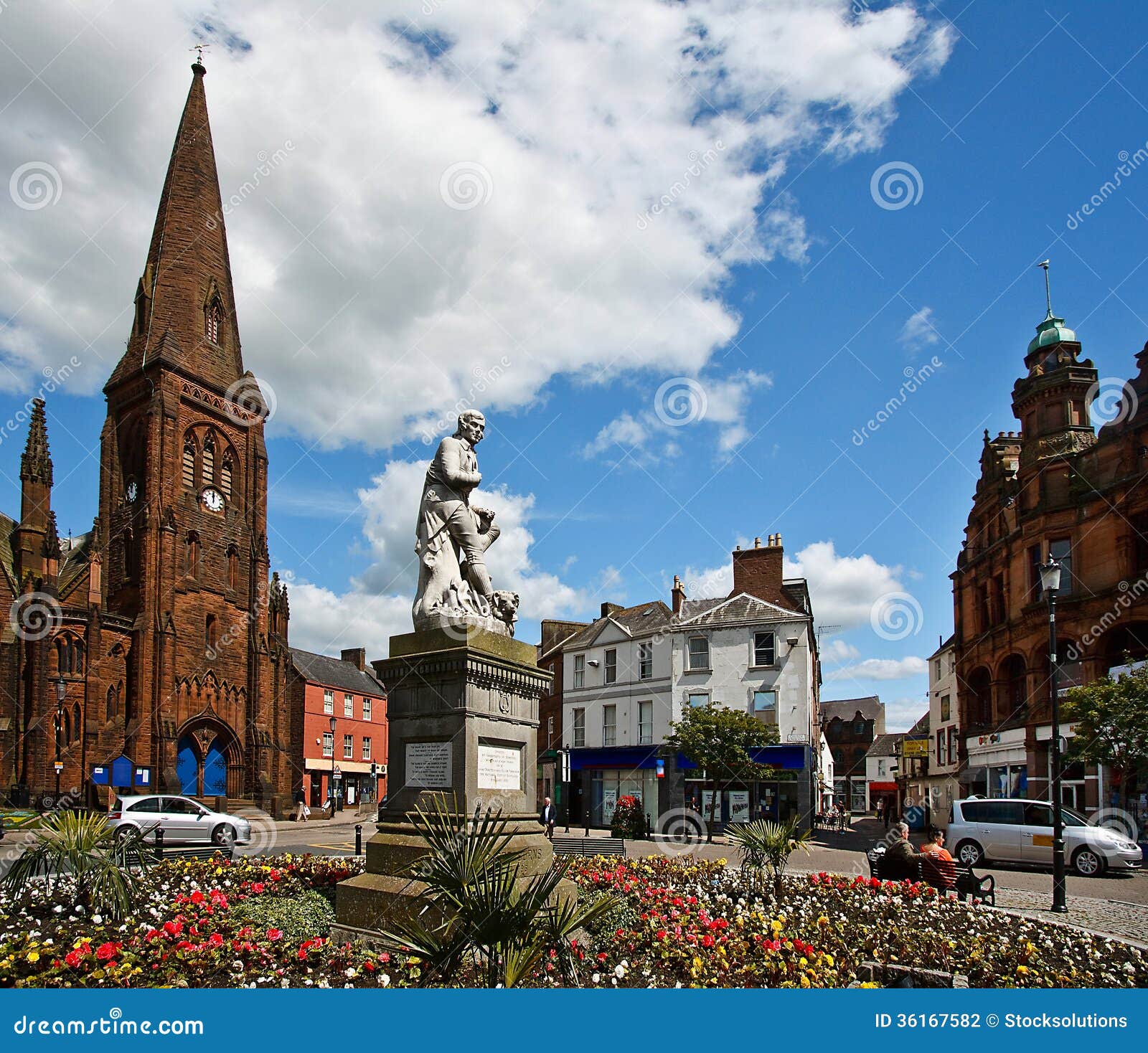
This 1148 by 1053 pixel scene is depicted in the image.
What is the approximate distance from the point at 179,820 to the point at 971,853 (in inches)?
809

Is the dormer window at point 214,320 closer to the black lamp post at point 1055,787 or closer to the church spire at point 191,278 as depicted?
the church spire at point 191,278

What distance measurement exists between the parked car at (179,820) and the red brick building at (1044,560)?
93.1ft

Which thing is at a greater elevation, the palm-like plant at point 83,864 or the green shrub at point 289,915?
the palm-like plant at point 83,864

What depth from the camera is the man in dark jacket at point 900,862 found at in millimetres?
12391

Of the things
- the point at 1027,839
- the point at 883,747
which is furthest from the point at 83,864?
the point at 883,747

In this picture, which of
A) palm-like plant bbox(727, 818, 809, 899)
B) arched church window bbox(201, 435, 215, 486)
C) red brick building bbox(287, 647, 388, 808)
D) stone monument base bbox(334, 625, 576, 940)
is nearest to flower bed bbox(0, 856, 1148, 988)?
stone monument base bbox(334, 625, 576, 940)

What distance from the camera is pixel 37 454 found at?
46250mm

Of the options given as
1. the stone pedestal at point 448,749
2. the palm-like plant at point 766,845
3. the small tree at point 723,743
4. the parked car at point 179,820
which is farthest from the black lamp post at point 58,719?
the stone pedestal at point 448,749

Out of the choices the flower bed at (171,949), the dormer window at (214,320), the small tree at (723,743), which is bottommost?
the small tree at (723,743)

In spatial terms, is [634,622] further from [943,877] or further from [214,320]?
[943,877]

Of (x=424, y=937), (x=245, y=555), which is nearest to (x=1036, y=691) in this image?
(x=424, y=937)

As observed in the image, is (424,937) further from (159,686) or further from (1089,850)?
(159,686)

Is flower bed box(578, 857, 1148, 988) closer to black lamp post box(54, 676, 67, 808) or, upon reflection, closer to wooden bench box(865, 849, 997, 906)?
wooden bench box(865, 849, 997, 906)

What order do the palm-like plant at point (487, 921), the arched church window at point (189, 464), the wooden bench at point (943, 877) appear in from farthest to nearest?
the arched church window at point (189, 464) → the wooden bench at point (943, 877) → the palm-like plant at point (487, 921)
